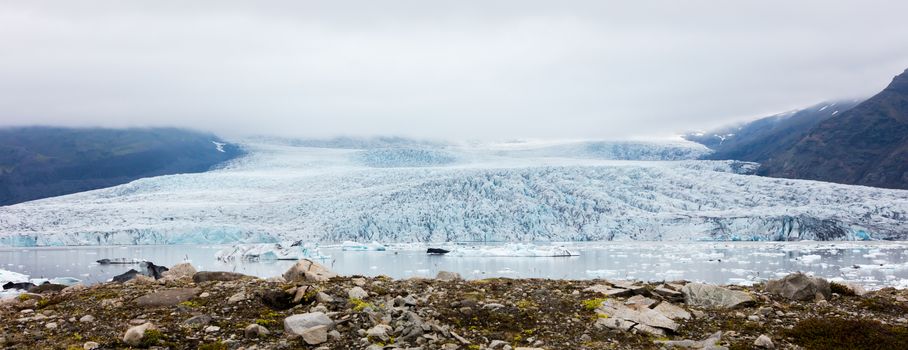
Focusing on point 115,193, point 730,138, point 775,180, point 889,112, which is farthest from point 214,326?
point 730,138

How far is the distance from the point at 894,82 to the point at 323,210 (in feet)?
290

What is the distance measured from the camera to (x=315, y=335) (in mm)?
5172

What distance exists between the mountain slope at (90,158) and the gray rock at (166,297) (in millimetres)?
76479

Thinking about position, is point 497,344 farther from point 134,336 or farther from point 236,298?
point 134,336

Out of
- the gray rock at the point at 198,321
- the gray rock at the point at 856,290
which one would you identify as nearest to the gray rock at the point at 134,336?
the gray rock at the point at 198,321

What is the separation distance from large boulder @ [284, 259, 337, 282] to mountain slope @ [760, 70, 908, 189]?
6987 centimetres

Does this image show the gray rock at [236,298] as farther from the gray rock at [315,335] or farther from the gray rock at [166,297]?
the gray rock at [315,335]

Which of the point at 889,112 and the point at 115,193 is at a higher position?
the point at 889,112

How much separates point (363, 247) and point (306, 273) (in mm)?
28889

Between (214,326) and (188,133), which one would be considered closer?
(214,326)

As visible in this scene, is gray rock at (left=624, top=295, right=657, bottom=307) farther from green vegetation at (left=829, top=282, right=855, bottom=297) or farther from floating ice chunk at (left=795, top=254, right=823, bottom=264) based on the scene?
floating ice chunk at (left=795, top=254, right=823, bottom=264)

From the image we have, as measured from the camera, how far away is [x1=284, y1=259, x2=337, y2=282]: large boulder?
24.0 ft

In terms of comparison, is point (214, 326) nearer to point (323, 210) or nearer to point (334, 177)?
point (323, 210)

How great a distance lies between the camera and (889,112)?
82812 mm
